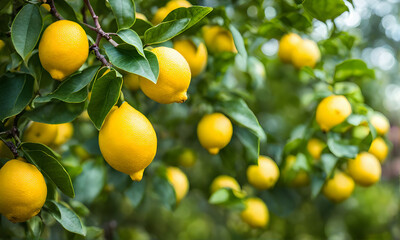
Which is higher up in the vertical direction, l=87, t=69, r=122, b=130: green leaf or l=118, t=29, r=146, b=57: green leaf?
l=118, t=29, r=146, b=57: green leaf

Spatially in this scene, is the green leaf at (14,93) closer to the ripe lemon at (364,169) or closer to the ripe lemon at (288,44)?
the ripe lemon at (288,44)

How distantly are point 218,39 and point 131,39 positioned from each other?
44cm

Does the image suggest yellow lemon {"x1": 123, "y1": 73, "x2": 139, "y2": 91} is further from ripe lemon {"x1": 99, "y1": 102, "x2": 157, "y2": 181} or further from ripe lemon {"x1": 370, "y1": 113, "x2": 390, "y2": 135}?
ripe lemon {"x1": 370, "y1": 113, "x2": 390, "y2": 135}

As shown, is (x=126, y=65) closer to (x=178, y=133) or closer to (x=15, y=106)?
(x=15, y=106)

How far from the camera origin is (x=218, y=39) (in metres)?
0.99

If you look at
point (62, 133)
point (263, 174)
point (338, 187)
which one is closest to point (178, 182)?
point (263, 174)

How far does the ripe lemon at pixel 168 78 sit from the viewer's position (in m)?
0.62

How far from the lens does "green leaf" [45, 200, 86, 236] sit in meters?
0.69

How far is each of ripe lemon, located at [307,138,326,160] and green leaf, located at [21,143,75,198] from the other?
2.32 ft

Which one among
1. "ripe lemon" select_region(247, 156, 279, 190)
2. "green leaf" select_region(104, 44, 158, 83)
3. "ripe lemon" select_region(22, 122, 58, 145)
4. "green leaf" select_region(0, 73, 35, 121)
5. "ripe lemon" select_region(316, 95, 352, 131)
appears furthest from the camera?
"ripe lemon" select_region(247, 156, 279, 190)

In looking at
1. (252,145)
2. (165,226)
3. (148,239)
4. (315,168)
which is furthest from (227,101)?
(165,226)

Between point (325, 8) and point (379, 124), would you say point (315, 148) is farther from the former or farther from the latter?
point (325, 8)

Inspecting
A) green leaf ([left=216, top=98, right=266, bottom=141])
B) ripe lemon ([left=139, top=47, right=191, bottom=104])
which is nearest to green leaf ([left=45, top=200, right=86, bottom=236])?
ripe lemon ([left=139, top=47, right=191, bottom=104])

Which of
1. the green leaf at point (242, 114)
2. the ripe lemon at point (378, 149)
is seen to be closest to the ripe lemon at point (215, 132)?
the green leaf at point (242, 114)
